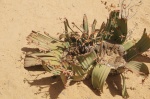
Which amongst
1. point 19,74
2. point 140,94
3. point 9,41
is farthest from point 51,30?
point 140,94

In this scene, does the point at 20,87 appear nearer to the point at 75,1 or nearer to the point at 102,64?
the point at 102,64

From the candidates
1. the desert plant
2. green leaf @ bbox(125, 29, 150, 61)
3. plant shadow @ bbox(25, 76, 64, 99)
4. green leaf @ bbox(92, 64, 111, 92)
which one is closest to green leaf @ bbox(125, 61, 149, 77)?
the desert plant

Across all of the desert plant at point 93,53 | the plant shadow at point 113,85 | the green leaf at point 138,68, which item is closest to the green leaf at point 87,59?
the desert plant at point 93,53

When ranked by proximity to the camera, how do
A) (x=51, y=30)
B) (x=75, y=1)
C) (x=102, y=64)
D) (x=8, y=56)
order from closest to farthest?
(x=102, y=64)
(x=8, y=56)
(x=51, y=30)
(x=75, y=1)

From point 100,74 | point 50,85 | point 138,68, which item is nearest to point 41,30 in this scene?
point 50,85

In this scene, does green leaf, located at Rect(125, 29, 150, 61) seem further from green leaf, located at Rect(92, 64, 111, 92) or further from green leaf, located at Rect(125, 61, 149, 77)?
green leaf, located at Rect(92, 64, 111, 92)
